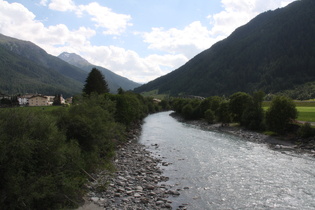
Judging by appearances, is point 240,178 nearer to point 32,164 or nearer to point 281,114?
point 32,164

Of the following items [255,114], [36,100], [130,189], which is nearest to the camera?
[130,189]

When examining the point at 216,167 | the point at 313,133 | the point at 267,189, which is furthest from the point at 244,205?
the point at 313,133

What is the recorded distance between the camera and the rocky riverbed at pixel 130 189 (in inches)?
790

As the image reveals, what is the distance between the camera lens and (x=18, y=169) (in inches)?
616

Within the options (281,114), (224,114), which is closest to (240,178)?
(281,114)

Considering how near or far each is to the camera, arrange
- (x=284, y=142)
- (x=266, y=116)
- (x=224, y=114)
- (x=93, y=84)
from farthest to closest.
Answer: (x=93, y=84) < (x=224, y=114) < (x=266, y=116) < (x=284, y=142)

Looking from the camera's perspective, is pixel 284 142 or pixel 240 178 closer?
pixel 240 178

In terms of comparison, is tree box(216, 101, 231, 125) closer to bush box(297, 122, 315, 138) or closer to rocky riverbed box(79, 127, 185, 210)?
bush box(297, 122, 315, 138)

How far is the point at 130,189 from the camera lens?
23703 millimetres

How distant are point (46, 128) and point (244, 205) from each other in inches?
658

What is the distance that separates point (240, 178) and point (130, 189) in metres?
12.3

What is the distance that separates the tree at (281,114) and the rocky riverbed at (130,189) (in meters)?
35.0

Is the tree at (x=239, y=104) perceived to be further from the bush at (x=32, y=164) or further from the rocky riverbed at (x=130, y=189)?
the bush at (x=32, y=164)

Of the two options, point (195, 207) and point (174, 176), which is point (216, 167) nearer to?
point (174, 176)
